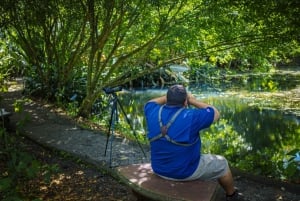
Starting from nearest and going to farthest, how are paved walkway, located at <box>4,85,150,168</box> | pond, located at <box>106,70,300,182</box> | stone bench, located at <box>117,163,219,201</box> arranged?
stone bench, located at <box>117,163,219,201</box> < paved walkway, located at <box>4,85,150,168</box> < pond, located at <box>106,70,300,182</box>

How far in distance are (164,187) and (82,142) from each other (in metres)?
3.74

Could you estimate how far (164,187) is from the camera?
11.5ft

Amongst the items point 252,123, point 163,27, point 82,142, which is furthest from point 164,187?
point 252,123

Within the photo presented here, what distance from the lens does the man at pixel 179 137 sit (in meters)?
3.52

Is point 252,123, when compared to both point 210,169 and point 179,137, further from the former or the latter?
point 179,137

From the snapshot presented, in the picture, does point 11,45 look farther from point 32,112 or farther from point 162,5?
point 162,5

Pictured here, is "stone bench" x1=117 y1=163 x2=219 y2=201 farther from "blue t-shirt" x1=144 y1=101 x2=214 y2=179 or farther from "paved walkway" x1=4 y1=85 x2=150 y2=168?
"paved walkway" x1=4 y1=85 x2=150 y2=168

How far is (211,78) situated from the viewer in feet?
74.7

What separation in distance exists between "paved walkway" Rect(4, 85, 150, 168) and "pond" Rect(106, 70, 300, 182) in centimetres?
177

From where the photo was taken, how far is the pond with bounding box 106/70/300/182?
669 centimetres

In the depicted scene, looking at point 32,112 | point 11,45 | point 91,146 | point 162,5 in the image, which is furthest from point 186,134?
point 11,45

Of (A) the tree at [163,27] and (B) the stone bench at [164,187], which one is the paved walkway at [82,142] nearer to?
(A) the tree at [163,27]

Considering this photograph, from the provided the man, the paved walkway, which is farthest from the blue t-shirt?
the paved walkway

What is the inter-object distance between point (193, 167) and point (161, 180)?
0.31 m
